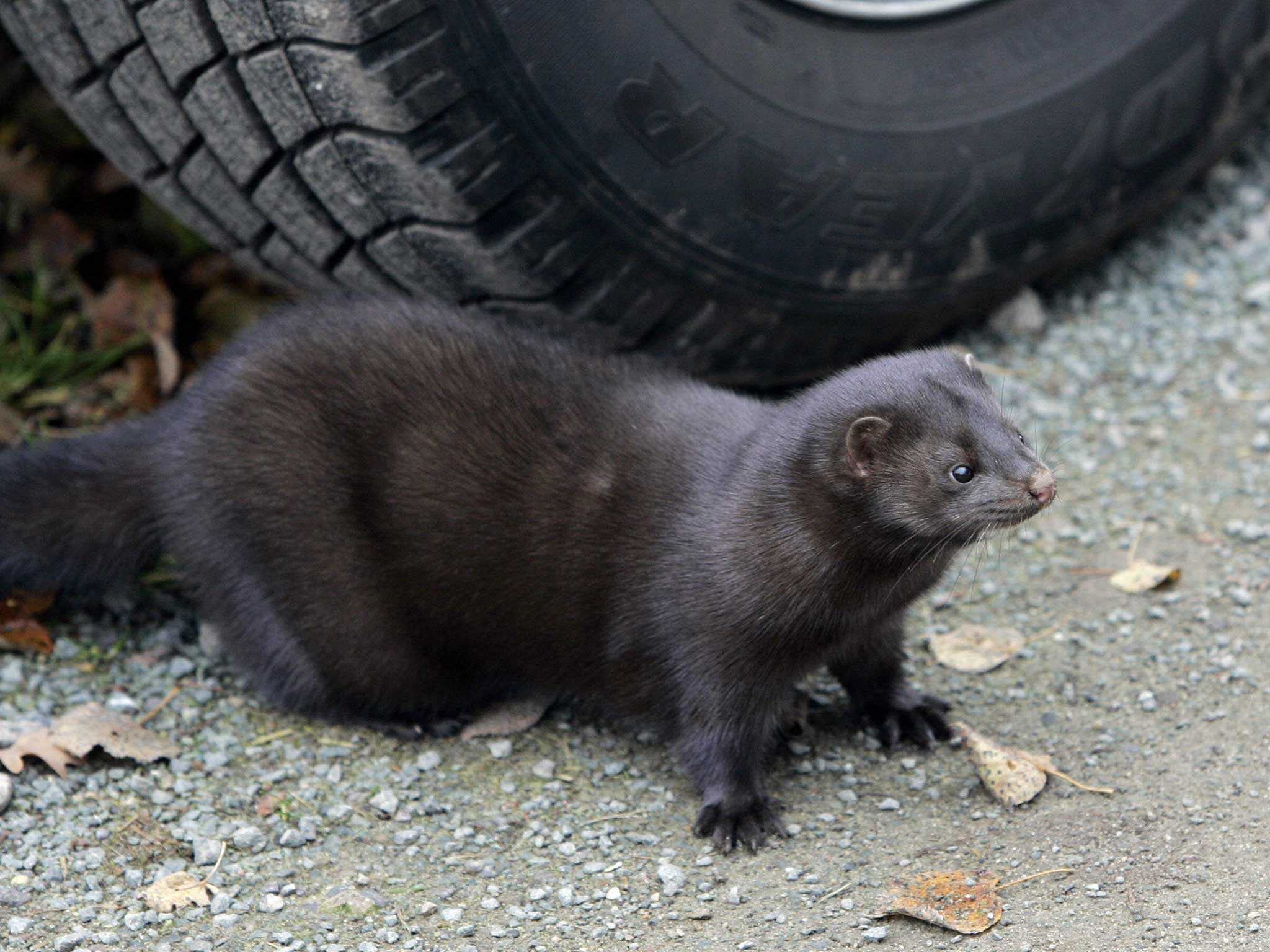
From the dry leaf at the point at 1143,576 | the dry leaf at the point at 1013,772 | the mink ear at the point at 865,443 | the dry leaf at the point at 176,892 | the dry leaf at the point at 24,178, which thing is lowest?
the dry leaf at the point at 1143,576

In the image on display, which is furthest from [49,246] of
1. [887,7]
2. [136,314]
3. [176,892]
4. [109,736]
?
[887,7]

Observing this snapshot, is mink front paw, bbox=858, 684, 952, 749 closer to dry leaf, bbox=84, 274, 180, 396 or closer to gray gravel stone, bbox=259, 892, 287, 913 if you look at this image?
gray gravel stone, bbox=259, 892, 287, 913

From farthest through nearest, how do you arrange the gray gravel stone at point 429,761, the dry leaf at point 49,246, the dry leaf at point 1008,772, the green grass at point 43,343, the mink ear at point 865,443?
the dry leaf at point 49,246
the green grass at point 43,343
the gray gravel stone at point 429,761
the dry leaf at point 1008,772
the mink ear at point 865,443

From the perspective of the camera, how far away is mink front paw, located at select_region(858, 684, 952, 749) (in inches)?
132

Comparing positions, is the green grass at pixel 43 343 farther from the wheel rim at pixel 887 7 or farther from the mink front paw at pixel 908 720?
the mink front paw at pixel 908 720

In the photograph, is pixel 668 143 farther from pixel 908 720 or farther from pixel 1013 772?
pixel 1013 772

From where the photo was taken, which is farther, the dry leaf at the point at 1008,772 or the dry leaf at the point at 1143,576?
the dry leaf at the point at 1143,576

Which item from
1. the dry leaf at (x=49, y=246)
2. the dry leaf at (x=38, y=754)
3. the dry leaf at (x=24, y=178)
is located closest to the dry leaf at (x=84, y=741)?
the dry leaf at (x=38, y=754)

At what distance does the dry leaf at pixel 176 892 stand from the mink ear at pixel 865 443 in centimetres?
147

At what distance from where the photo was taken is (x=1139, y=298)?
4719 mm

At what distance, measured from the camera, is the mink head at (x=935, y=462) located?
300 cm

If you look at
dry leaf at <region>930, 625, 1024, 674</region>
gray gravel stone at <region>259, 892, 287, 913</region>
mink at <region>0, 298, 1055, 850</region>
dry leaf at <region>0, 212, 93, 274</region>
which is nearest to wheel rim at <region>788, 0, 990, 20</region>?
mink at <region>0, 298, 1055, 850</region>

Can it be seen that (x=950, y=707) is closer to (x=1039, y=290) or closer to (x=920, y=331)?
(x=920, y=331)

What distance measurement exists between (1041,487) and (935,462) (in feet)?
0.68
